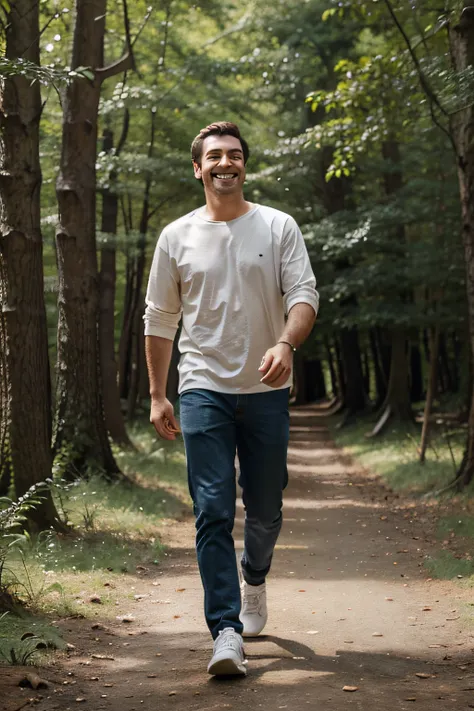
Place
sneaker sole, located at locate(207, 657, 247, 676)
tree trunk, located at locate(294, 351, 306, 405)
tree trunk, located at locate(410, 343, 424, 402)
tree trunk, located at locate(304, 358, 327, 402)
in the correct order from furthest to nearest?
tree trunk, located at locate(304, 358, 327, 402) → tree trunk, located at locate(294, 351, 306, 405) → tree trunk, located at locate(410, 343, 424, 402) → sneaker sole, located at locate(207, 657, 247, 676)

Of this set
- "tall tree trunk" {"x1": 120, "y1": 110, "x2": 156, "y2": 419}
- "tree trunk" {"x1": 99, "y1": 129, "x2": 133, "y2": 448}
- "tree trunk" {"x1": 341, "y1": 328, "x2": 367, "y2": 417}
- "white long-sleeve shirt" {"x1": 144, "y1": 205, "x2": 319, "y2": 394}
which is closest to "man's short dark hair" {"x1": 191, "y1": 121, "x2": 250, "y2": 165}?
"white long-sleeve shirt" {"x1": 144, "y1": 205, "x2": 319, "y2": 394}

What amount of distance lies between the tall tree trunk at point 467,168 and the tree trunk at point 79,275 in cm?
428

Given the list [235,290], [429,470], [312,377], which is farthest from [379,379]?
[235,290]

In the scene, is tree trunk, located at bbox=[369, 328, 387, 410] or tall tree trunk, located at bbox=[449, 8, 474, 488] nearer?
tall tree trunk, located at bbox=[449, 8, 474, 488]

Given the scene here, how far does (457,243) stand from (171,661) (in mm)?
12998

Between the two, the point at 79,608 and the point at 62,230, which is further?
the point at 62,230

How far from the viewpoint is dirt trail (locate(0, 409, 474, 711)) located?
13.6 feet

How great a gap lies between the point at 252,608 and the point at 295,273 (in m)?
1.86

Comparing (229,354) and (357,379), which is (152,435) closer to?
(357,379)

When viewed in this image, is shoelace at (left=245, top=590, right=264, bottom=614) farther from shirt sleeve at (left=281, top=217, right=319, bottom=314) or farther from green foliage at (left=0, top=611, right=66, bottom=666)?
shirt sleeve at (left=281, top=217, right=319, bottom=314)

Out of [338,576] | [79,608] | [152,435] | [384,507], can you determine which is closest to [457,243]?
[384,507]

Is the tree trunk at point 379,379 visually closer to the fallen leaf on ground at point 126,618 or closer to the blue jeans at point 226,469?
the fallen leaf on ground at point 126,618

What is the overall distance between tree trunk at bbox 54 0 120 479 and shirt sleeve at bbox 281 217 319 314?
718 cm

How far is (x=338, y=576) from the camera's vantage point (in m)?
7.63
